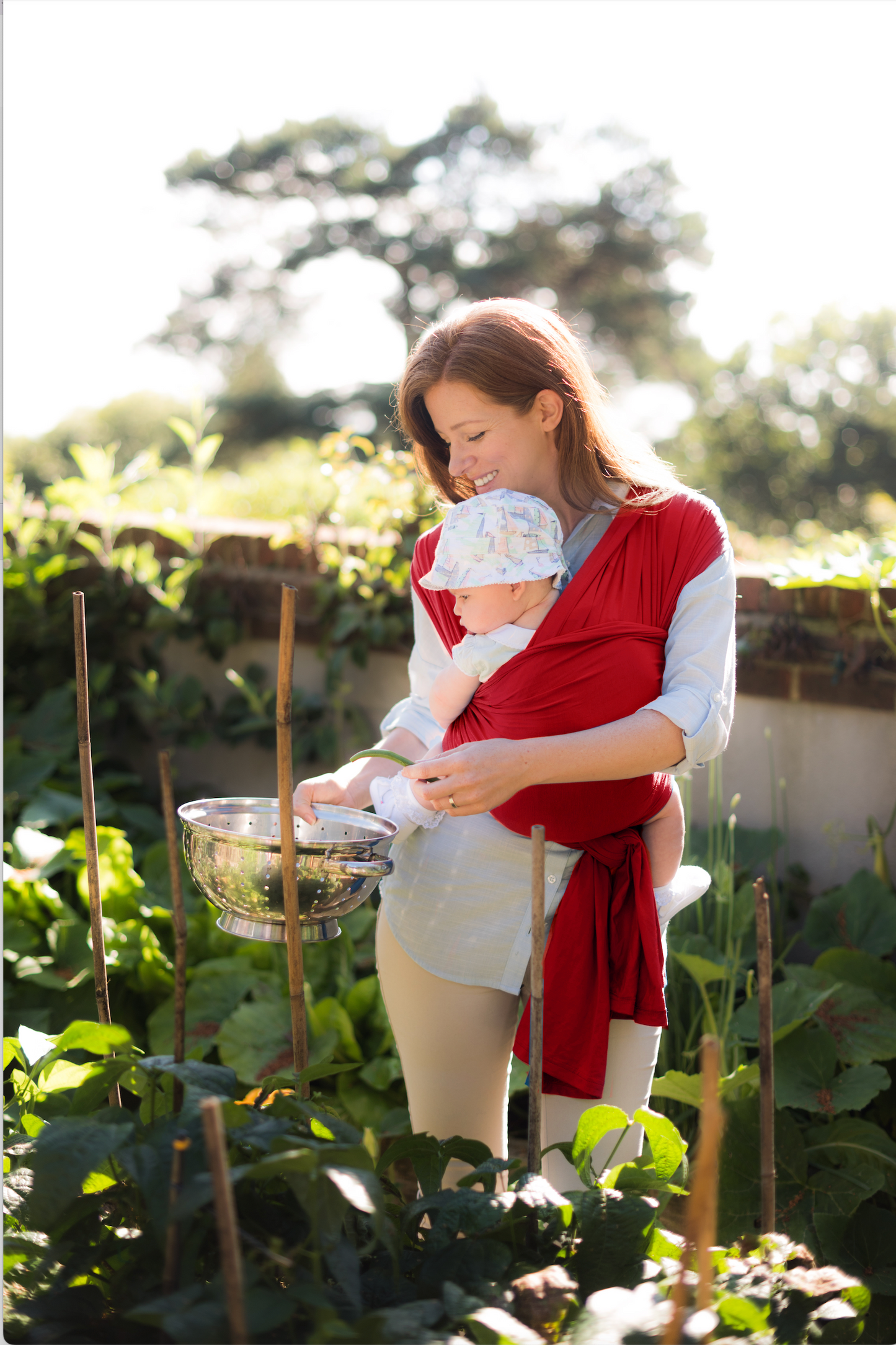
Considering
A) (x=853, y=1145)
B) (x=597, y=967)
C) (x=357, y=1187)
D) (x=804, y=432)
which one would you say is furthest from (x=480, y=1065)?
(x=804, y=432)

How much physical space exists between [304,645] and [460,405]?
2.03m

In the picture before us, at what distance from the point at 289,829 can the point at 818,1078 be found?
1.41m

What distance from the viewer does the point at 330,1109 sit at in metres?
1.14

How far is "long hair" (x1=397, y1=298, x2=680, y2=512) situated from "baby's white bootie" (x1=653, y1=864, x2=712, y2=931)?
542 millimetres

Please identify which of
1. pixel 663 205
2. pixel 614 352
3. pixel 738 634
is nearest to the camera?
pixel 738 634

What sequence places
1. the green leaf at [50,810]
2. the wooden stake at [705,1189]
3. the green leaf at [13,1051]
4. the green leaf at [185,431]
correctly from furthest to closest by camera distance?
the green leaf at [185,431] < the green leaf at [50,810] < the green leaf at [13,1051] < the wooden stake at [705,1189]

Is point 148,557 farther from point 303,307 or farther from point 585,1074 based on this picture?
point 303,307

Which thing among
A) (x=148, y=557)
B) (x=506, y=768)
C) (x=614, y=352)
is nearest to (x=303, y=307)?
(x=614, y=352)

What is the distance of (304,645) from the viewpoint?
3291 mm

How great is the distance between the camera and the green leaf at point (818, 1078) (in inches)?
72.4

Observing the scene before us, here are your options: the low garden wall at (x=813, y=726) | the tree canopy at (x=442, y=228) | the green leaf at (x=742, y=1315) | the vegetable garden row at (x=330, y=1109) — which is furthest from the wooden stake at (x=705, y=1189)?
the tree canopy at (x=442, y=228)

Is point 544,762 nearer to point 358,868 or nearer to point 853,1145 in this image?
point 358,868

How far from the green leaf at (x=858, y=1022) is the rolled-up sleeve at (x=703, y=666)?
102cm

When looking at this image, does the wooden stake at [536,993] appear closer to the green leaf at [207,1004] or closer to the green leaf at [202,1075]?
the green leaf at [202,1075]
